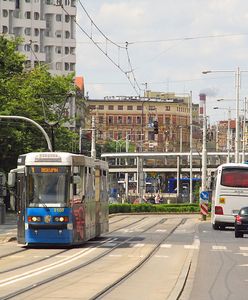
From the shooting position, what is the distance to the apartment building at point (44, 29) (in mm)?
136375

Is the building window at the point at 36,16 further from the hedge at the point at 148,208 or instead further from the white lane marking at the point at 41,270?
the white lane marking at the point at 41,270

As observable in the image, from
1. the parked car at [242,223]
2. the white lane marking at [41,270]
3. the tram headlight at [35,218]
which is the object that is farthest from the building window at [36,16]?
→ the white lane marking at [41,270]

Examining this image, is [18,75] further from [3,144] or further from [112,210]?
[112,210]

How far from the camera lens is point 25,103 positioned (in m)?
64.6

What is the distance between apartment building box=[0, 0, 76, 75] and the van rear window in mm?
91037

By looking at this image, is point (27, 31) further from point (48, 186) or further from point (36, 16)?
point (48, 186)

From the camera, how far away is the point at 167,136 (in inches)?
6718

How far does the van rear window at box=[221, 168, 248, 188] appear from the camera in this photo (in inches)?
1795

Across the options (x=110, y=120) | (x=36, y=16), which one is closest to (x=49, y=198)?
(x=36, y=16)

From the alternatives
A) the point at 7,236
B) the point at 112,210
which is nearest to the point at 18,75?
the point at 112,210

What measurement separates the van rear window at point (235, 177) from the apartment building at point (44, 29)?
299 ft

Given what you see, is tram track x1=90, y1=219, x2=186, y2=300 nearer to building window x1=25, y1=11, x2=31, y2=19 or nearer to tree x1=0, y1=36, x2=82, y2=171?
tree x1=0, y1=36, x2=82, y2=171

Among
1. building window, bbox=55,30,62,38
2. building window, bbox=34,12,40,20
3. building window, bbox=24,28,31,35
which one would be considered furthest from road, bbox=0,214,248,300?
building window, bbox=55,30,62,38

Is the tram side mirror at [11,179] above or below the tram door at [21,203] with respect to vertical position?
above
